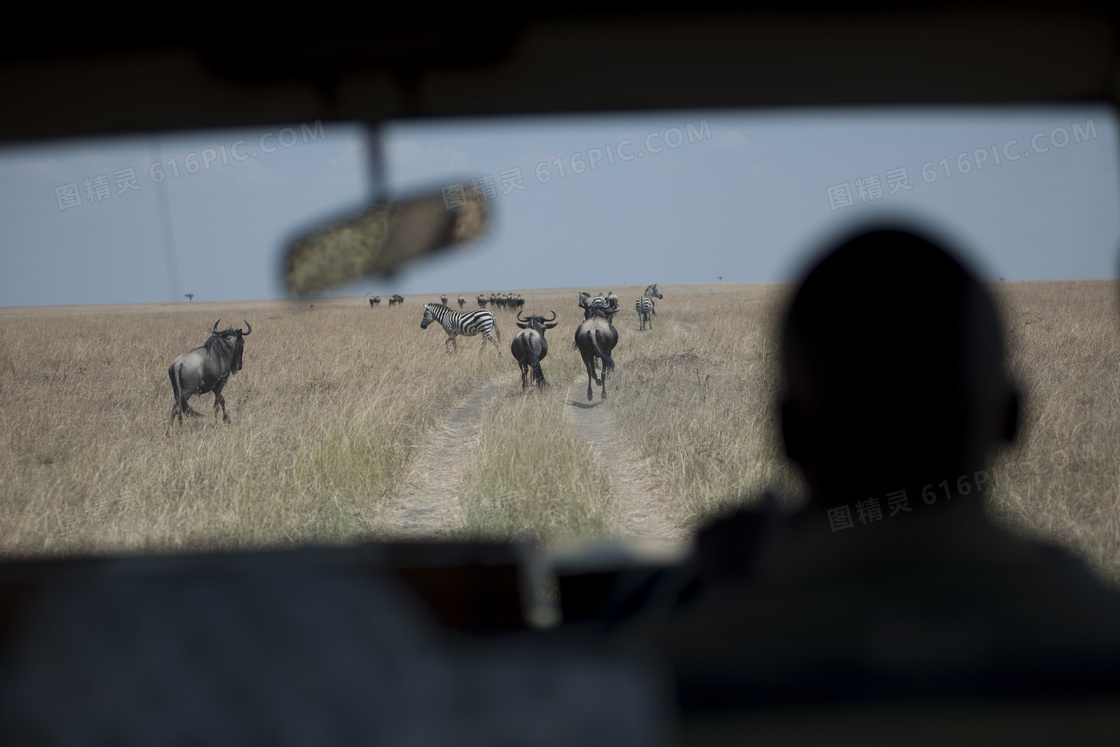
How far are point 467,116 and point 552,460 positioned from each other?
4.73 metres

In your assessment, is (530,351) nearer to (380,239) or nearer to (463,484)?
(463,484)

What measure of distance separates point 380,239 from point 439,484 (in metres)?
5.38

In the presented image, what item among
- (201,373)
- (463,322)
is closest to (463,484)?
(201,373)

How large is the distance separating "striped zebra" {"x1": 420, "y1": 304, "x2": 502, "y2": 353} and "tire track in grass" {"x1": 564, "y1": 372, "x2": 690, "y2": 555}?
519 inches

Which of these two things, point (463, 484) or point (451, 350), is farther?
point (451, 350)

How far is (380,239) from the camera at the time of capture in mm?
1620

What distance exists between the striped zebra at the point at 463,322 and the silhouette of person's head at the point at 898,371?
71.0 feet

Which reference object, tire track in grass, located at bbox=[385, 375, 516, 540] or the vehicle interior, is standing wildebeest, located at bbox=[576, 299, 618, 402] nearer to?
tire track in grass, located at bbox=[385, 375, 516, 540]

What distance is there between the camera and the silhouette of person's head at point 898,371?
3.41ft

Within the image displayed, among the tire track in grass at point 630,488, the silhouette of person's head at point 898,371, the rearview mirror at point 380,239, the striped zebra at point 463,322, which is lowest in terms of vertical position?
the tire track in grass at point 630,488

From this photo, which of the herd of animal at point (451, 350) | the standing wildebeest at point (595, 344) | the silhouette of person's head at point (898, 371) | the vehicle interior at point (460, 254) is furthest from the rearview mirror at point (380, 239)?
the standing wildebeest at point (595, 344)

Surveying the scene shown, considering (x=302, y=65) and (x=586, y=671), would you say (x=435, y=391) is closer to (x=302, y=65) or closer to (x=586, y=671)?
(x=302, y=65)

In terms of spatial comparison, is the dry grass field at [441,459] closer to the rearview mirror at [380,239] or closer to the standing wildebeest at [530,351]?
the rearview mirror at [380,239]

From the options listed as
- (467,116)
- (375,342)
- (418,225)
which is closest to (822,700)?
(418,225)
